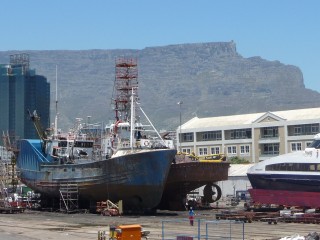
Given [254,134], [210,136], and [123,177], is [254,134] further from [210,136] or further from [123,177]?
[123,177]

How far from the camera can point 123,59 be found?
191ft

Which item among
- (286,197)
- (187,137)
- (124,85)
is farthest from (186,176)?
(187,137)

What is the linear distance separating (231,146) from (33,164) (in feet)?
145

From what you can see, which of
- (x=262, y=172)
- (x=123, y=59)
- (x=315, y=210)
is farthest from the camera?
(x=123, y=59)

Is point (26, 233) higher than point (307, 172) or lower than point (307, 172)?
lower

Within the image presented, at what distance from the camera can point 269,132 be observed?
91.9 metres

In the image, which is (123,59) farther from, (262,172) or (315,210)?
(315,210)

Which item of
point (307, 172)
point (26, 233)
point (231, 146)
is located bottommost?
point (26, 233)

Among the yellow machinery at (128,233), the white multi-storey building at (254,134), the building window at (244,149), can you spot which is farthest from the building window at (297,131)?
the yellow machinery at (128,233)

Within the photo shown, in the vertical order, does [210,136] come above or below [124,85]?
below

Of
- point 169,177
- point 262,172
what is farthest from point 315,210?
point 169,177

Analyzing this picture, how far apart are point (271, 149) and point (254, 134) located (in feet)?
11.0

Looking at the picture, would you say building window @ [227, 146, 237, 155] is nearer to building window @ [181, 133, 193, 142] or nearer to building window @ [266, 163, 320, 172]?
building window @ [181, 133, 193, 142]

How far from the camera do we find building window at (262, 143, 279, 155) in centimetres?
9092
